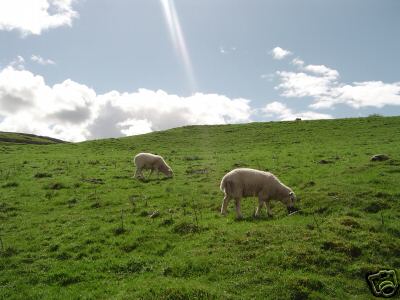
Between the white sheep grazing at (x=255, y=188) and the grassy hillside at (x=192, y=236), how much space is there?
0.64 metres

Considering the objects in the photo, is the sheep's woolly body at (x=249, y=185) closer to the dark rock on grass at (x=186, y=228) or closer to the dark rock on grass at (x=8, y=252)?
the dark rock on grass at (x=186, y=228)

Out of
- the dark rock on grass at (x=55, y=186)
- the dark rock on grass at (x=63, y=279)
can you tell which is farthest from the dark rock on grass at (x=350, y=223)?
the dark rock on grass at (x=55, y=186)

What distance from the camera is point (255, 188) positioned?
17.3m

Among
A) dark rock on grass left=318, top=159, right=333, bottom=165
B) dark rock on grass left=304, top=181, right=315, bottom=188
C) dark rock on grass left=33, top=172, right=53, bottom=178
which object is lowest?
dark rock on grass left=304, top=181, right=315, bottom=188

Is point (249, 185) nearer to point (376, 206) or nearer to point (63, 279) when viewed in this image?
point (376, 206)

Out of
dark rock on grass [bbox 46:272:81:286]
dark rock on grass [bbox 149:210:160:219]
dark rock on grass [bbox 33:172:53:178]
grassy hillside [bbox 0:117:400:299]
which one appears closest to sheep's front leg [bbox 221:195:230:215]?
grassy hillside [bbox 0:117:400:299]

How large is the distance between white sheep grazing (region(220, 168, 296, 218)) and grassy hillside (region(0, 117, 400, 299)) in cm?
64

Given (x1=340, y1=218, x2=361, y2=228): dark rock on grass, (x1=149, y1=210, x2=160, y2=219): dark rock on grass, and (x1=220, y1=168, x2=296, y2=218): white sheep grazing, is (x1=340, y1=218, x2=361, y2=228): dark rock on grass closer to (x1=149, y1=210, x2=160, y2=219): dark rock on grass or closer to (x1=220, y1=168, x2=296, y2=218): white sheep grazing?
(x1=220, y1=168, x2=296, y2=218): white sheep grazing

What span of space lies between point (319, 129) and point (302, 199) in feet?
115

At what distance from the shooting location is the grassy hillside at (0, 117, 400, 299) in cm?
1120

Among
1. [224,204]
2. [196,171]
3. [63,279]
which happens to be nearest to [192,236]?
[224,204]

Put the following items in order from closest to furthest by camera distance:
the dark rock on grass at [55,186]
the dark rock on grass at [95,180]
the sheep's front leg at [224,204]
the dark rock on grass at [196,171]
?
the sheep's front leg at [224,204]
the dark rock on grass at [55,186]
the dark rock on grass at [95,180]
the dark rock on grass at [196,171]

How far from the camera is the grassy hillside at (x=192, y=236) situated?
36.7 ft

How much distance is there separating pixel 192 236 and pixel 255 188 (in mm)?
4072
